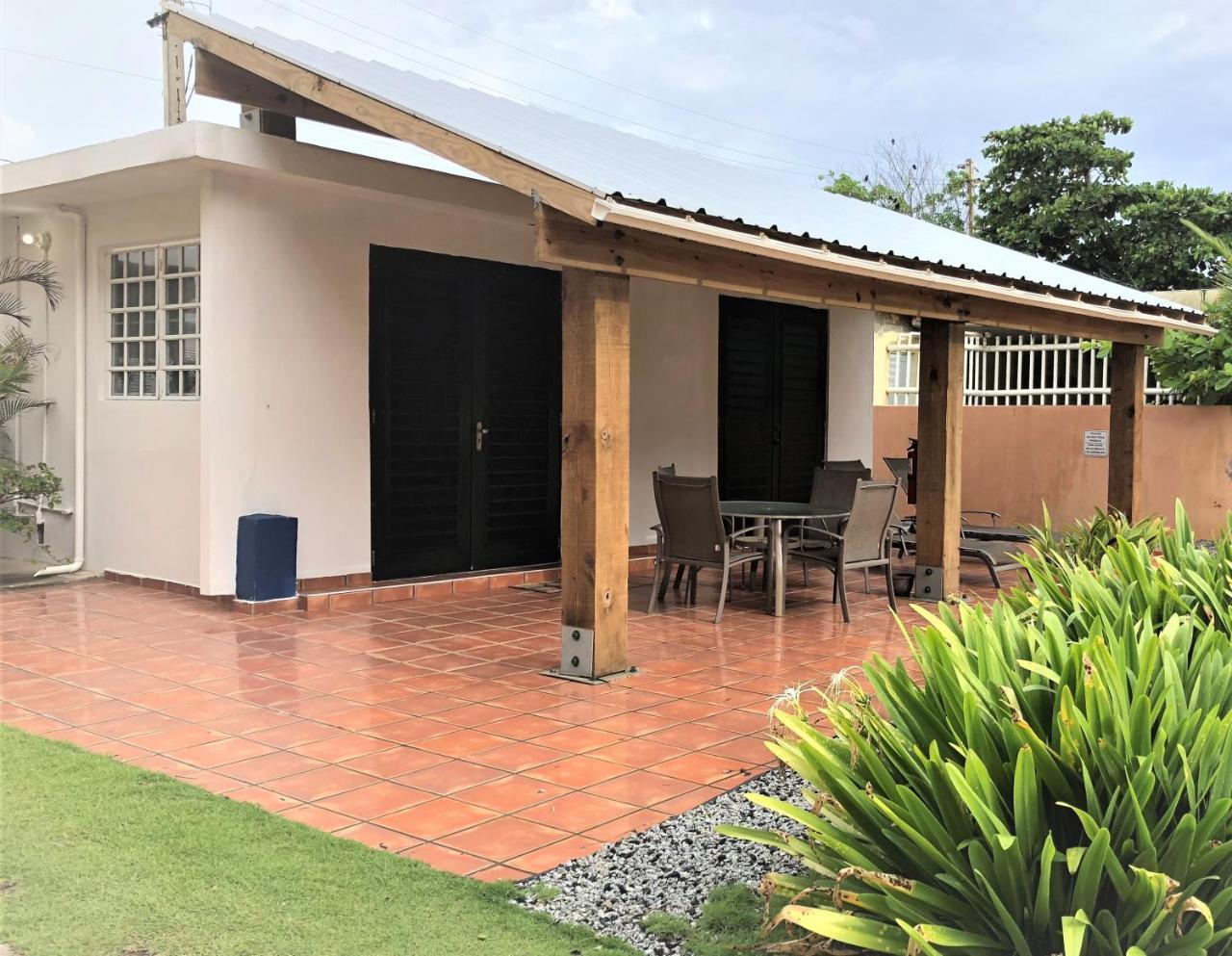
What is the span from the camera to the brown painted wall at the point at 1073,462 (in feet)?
41.2

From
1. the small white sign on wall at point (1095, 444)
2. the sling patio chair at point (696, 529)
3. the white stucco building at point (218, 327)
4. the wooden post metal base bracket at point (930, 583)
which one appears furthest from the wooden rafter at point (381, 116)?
the small white sign on wall at point (1095, 444)

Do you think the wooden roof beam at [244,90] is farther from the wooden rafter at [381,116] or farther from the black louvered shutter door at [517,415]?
the black louvered shutter door at [517,415]

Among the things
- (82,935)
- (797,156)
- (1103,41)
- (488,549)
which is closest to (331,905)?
(82,935)

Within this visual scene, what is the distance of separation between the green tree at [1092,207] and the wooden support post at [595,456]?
18.0 metres

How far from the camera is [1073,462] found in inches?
531

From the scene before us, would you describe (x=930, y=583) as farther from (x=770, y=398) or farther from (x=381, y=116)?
(x=381, y=116)

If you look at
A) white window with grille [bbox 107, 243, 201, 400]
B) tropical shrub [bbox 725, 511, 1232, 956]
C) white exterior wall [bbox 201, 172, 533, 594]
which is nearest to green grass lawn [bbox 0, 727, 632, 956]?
tropical shrub [bbox 725, 511, 1232, 956]

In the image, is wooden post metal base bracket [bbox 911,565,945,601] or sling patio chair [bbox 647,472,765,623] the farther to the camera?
wooden post metal base bracket [bbox 911,565,945,601]

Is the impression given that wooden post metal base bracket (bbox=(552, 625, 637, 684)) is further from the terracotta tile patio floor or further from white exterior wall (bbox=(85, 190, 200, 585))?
white exterior wall (bbox=(85, 190, 200, 585))

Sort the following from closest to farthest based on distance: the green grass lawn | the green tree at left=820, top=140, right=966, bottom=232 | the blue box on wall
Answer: the green grass lawn
the blue box on wall
the green tree at left=820, top=140, right=966, bottom=232

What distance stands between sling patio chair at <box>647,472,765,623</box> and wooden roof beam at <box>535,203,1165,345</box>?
138 cm

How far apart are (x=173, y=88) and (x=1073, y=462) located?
10.4 metres

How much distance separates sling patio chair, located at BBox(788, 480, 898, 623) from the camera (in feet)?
25.7

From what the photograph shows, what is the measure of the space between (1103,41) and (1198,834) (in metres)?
41.3
